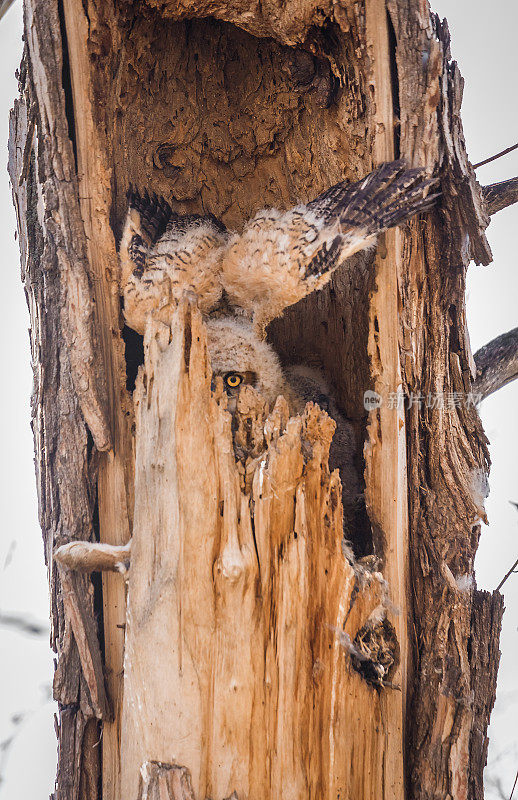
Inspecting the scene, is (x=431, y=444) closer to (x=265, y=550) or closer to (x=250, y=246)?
(x=265, y=550)

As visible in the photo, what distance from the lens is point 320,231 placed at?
1.43 metres

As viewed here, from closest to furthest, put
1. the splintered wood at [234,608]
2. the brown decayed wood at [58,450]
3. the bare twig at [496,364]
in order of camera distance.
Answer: the splintered wood at [234,608]
the brown decayed wood at [58,450]
the bare twig at [496,364]

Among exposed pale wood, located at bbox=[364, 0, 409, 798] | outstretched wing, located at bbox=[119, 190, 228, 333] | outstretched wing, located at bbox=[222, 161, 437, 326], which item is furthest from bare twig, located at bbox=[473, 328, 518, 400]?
outstretched wing, located at bbox=[119, 190, 228, 333]

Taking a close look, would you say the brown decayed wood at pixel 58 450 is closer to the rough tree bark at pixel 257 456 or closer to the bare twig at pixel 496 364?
the rough tree bark at pixel 257 456

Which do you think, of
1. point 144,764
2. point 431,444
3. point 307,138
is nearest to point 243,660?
point 144,764

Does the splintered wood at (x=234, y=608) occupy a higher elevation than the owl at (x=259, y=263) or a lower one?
lower

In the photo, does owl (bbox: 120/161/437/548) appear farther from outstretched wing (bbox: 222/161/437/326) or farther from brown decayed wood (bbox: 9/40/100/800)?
brown decayed wood (bbox: 9/40/100/800)

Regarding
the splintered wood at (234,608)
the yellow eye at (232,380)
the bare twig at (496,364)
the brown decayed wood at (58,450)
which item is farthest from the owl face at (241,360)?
the bare twig at (496,364)

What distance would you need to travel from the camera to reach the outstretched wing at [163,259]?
1473mm

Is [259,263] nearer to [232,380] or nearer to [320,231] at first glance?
[320,231]

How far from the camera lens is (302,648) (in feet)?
4.16

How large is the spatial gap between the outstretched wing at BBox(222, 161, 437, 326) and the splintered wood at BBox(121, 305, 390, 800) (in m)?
0.30

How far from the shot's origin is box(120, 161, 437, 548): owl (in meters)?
1.39

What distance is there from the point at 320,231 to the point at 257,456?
523mm
